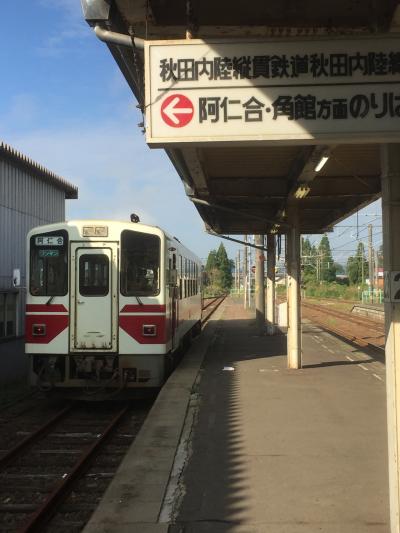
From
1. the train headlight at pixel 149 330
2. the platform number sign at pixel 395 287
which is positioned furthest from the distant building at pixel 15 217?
the platform number sign at pixel 395 287

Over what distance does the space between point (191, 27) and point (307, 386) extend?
701 cm

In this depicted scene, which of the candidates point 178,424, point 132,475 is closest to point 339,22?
point 132,475

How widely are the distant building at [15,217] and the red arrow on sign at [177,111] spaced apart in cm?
1507

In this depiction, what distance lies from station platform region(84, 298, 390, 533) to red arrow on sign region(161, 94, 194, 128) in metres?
2.76

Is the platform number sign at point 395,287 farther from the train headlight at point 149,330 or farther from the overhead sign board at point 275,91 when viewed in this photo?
the train headlight at point 149,330

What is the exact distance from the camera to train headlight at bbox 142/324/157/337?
9.88 meters

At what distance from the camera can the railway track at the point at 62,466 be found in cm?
554

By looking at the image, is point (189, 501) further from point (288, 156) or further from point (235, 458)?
point (288, 156)

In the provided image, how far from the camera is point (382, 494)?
4.99m

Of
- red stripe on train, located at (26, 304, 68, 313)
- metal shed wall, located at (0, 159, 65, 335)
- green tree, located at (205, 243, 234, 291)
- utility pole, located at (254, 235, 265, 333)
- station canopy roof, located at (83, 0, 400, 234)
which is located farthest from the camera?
green tree, located at (205, 243, 234, 291)

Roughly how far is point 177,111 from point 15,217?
60.8 ft

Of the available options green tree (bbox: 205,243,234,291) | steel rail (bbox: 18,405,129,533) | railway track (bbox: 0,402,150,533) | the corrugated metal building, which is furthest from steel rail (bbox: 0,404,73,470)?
green tree (bbox: 205,243,234,291)

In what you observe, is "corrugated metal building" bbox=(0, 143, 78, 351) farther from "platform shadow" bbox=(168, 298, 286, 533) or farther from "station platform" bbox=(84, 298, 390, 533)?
"station platform" bbox=(84, 298, 390, 533)

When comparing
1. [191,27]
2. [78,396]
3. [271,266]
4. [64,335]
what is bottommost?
[78,396]
